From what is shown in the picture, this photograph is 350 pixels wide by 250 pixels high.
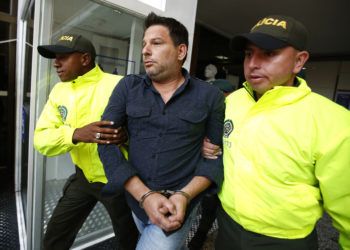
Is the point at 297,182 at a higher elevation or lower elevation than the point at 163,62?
lower

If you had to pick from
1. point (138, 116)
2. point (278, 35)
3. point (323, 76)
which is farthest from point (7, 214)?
point (323, 76)

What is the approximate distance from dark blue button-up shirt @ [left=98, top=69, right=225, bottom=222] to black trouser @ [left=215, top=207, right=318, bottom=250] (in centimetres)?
21

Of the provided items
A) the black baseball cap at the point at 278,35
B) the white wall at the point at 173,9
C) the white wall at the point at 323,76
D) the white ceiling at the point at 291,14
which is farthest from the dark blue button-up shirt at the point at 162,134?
the white wall at the point at 323,76

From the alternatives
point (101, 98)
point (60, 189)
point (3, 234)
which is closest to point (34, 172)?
point (60, 189)

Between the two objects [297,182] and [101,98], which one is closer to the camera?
[297,182]

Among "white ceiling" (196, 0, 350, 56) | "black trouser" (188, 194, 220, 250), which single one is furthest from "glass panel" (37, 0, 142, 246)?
"white ceiling" (196, 0, 350, 56)

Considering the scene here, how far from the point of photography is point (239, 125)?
128cm

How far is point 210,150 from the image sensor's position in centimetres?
132

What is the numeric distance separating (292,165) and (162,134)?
609 millimetres

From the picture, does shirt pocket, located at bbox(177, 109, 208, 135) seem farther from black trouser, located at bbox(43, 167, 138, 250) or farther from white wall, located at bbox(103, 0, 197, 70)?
white wall, located at bbox(103, 0, 197, 70)

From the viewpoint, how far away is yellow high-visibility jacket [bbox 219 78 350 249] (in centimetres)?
106

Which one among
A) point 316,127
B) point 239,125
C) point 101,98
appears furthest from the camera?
point 101,98

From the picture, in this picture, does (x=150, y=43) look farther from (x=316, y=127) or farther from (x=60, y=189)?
(x=60, y=189)

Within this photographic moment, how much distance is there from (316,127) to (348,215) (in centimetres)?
41
